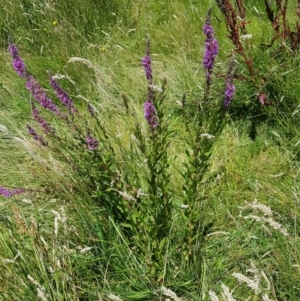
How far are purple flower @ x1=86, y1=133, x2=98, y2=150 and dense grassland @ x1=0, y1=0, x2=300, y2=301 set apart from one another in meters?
0.02

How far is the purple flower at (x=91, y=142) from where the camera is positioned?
6.45ft

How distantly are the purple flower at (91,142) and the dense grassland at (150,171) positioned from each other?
2cm

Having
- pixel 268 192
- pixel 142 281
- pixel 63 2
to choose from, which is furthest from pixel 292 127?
pixel 63 2

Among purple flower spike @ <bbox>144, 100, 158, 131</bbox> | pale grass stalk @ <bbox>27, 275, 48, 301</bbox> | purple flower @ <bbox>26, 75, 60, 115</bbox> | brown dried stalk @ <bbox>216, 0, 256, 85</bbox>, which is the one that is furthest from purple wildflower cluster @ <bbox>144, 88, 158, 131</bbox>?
brown dried stalk @ <bbox>216, 0, 256, 85</bbox>

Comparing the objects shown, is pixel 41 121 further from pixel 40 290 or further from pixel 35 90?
pixel 40 290

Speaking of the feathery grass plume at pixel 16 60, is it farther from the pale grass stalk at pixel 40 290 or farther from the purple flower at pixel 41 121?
the pale grass stalk at pixel 40 290

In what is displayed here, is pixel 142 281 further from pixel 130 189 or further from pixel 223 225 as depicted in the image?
pixel 223 225

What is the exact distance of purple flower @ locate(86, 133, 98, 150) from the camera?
1.97 metres

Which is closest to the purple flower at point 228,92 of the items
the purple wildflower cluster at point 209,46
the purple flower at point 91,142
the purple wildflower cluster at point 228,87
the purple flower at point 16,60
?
the purple wildflower cluster at point 228,87

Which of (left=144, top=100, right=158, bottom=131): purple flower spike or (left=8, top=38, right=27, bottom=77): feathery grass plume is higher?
(left=8, top=38, right=27, bottom=77): feathery grass plume

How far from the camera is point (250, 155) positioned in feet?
9.48

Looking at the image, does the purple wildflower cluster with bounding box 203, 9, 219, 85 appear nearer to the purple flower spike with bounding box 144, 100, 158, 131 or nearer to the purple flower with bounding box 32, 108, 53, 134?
the purple flower spike with bounding box 144, 100, 158, 131

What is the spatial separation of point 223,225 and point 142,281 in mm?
586

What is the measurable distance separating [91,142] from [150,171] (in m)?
0.33
